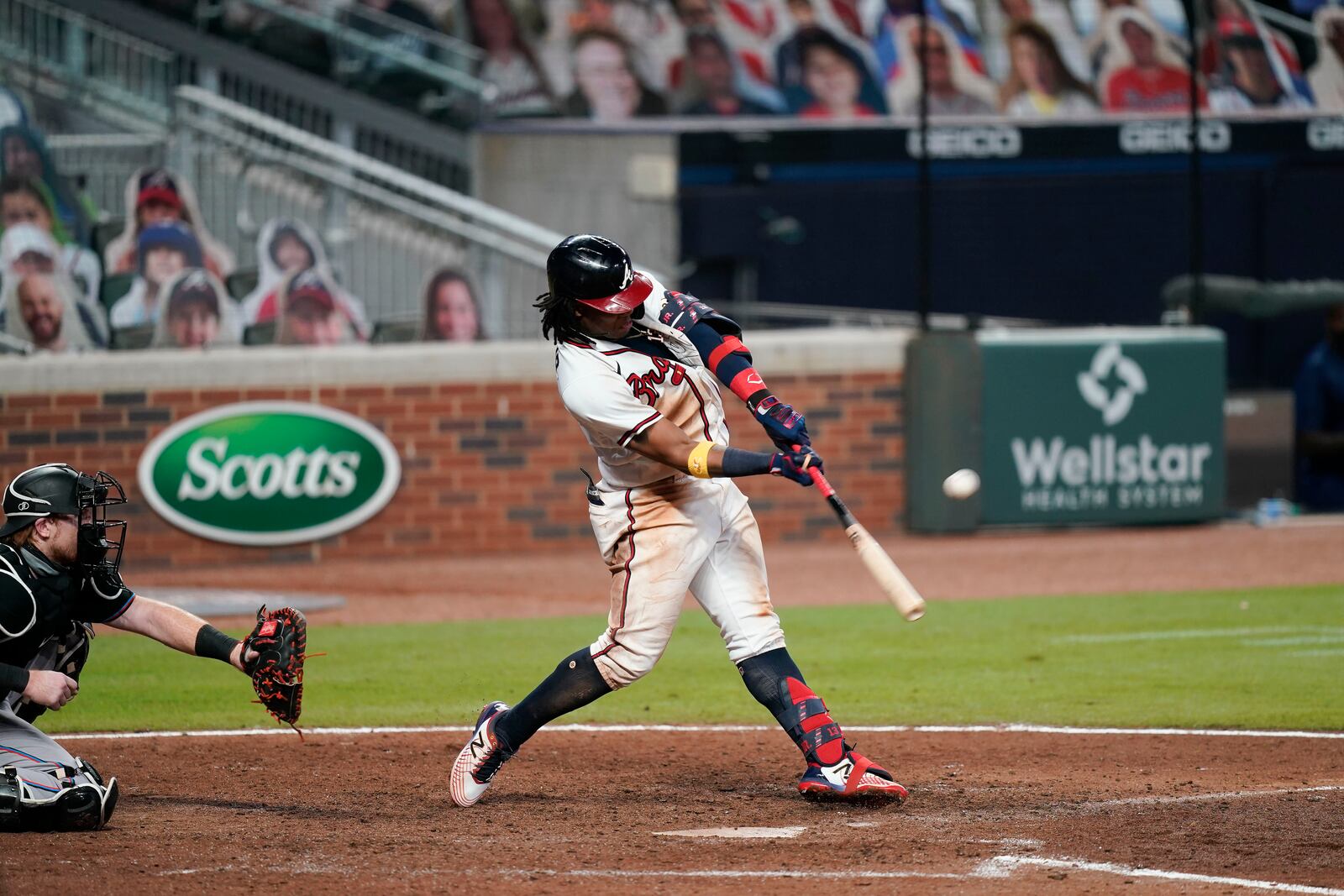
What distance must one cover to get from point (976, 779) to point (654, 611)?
137 centimetres

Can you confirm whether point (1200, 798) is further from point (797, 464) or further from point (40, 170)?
point (40, 170)

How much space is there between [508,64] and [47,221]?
26.9 ft

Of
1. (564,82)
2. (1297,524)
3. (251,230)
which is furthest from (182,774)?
(564,82)

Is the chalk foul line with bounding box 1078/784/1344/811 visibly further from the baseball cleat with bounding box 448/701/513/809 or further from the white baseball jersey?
the baseball cleat with bounding box 448/701/513/809

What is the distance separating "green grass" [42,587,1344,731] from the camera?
295 inches

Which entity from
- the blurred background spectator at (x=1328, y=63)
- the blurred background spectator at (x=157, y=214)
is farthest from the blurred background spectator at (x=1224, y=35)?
the blurred background spectator at (x=157, y=214)

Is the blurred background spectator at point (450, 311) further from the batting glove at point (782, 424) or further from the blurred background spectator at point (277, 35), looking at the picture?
the batting glove at point (782, 424)

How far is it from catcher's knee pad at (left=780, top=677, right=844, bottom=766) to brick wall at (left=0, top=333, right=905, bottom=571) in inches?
280

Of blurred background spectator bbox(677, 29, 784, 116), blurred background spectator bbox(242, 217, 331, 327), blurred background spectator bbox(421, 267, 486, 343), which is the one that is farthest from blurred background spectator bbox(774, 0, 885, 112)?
blurred background spectator bbox(242, 217, 331, 327)

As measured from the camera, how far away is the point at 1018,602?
10586 millimetres

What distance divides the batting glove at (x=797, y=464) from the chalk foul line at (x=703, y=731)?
197cm

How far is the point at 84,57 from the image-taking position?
17156 mm

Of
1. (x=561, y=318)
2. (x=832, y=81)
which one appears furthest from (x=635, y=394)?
(x=832, y=81)

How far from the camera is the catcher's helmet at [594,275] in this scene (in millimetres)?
5434
